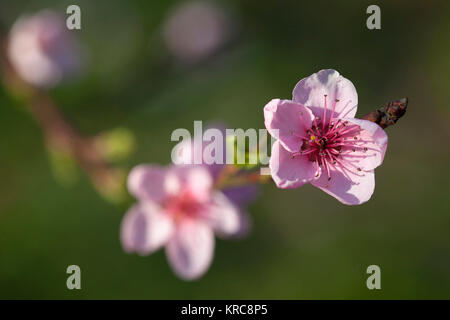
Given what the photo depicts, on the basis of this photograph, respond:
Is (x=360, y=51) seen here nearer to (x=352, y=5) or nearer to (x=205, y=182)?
(x=352, y=5)

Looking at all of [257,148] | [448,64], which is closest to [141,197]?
[257,148]

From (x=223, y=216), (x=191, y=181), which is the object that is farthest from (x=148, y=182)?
(x=223, y=216)

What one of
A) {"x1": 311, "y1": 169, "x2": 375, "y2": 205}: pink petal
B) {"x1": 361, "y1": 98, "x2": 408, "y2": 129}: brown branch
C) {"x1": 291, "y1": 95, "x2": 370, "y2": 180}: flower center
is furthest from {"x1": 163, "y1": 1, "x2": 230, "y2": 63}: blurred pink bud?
{"x1": 361, "y1": 98, "x2": 408, "y2": 129}: brown branch

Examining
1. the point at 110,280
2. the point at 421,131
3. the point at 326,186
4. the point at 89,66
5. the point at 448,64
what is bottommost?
the point at 110,280

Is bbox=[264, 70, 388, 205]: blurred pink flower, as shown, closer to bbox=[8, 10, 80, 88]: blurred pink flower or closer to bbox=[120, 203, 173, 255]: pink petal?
bbox=[120, 203, 173, 255]: pink petal

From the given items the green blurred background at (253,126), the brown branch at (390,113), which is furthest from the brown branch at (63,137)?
the brown branch at (390,113)
